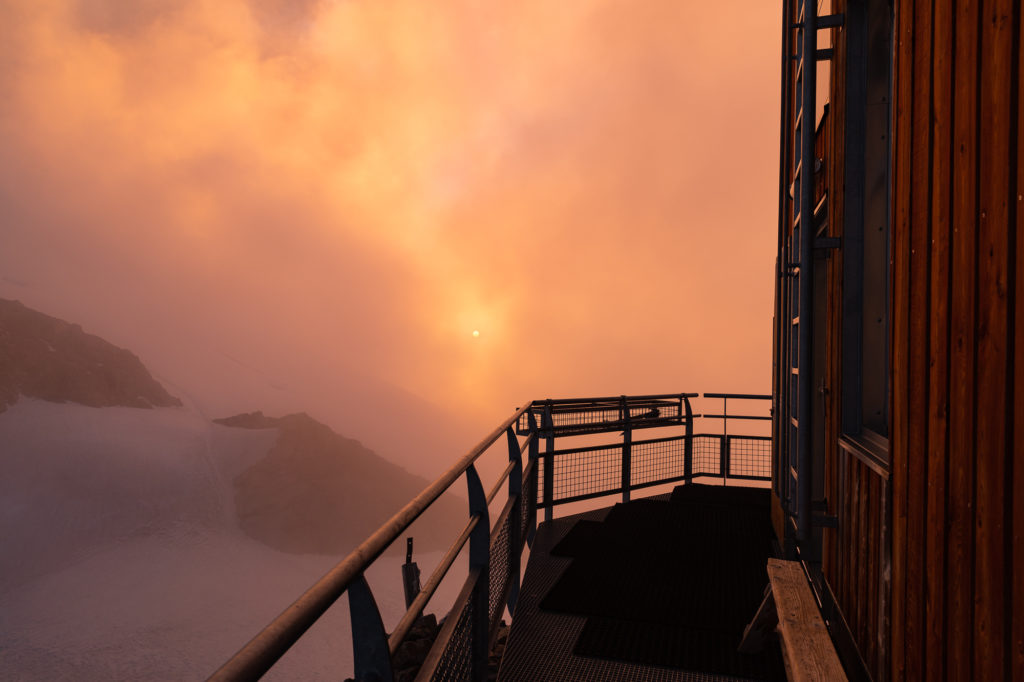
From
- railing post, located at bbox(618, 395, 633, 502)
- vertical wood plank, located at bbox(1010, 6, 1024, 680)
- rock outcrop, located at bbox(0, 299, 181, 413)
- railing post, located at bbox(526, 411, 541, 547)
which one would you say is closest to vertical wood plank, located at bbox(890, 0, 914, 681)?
vertical wood plank, located at bbox(1010, 6, 1024, 680)

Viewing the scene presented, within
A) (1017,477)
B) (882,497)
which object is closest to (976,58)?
(1017,477)

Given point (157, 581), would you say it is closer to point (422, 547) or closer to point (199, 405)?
point (422, 547)

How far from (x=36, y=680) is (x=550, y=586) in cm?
9444

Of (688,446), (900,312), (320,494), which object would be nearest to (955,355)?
(900,312)

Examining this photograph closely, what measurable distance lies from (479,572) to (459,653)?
29cm

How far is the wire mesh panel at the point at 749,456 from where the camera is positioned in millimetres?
6883

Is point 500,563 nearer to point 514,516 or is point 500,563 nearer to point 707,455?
point 514,516

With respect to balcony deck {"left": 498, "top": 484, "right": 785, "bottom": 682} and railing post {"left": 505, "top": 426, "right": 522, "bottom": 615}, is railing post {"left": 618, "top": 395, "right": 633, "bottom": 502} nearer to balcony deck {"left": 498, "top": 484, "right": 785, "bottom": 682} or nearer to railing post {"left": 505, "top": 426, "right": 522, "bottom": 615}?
balcony deck {"left": 498, "top": 484, "right": 785, "bottom": 682}

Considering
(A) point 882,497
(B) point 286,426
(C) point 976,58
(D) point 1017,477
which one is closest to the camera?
(D) point 1017,477

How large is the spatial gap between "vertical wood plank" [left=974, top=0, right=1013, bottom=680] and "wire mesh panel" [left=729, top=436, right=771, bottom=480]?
6.02 meters

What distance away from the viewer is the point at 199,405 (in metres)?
138

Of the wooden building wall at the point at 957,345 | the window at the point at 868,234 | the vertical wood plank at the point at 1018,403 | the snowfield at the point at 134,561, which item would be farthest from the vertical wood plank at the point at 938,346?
the snowfield at the point at 134,561

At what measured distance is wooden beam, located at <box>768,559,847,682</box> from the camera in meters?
1.87

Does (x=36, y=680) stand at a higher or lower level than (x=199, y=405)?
lower
